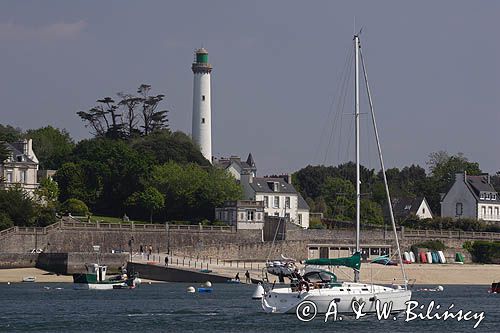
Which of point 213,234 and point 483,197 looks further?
point 483,197

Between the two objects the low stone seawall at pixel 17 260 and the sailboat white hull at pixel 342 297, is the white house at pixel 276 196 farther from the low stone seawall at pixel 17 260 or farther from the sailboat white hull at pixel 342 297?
the sailboat white hull at pixel 342 297

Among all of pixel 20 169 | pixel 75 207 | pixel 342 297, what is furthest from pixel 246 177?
pixel 342 297

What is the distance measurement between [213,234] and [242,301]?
40448mm

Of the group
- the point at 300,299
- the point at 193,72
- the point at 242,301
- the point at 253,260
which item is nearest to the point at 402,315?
the point at 300,299

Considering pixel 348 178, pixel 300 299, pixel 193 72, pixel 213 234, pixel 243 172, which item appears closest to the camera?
pixel 300 299

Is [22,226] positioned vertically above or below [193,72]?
below

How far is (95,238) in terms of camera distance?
108750mm

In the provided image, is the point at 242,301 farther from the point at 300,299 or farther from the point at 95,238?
the point at 95,238

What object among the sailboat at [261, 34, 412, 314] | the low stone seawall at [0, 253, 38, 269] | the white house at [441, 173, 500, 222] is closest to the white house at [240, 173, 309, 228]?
the white house at [441, 173, 500, 222]

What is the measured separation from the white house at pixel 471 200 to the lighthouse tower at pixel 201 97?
87.9 feet

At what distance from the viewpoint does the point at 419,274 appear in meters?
104

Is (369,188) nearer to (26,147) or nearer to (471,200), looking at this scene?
(471,200)

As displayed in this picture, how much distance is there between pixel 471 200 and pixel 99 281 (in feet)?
204

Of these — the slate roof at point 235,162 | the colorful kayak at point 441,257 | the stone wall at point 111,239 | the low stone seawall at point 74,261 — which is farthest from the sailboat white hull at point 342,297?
the slate roof at point 235,162
